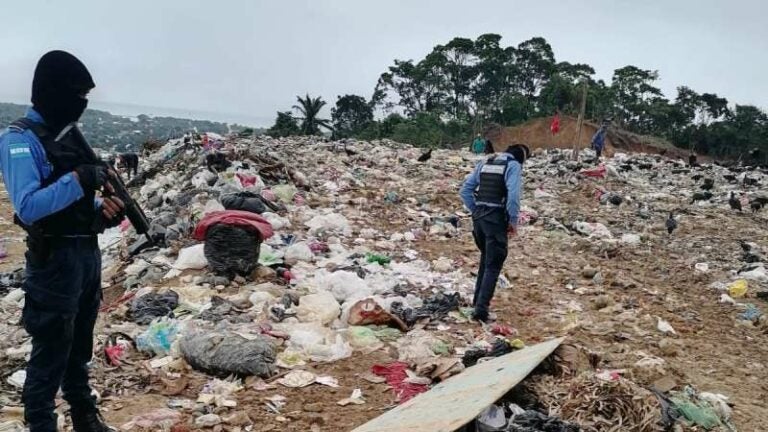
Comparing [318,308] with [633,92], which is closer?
[318,308]

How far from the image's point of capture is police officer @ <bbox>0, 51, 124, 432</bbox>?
74.2 inches

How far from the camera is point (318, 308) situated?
4.01 metres

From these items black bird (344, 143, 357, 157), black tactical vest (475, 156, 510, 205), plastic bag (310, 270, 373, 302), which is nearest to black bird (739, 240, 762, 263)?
black tactical vest (475, 156, 510, 205)

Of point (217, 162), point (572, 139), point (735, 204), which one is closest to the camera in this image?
point (217, 162)

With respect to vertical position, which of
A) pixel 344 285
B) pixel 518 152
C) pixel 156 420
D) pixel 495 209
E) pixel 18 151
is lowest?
pixel 156 420

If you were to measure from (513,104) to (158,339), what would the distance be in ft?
95.1

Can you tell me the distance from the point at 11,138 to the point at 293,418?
1701 mm

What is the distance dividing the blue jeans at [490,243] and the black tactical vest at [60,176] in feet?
8.77

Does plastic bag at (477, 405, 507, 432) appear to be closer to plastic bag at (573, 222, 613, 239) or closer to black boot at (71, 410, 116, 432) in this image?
black boot at (71, 410, 116, 432)

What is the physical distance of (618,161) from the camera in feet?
52.1

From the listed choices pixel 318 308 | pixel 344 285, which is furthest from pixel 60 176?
pixel 344 285

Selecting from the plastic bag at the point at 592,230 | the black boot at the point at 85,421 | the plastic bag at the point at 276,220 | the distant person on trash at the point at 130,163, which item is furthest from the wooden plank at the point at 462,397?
the distant person on trash at the point at 130,163

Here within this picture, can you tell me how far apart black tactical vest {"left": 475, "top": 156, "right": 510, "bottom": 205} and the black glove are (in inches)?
105

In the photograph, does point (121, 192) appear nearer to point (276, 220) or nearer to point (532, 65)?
point (276, 220)
